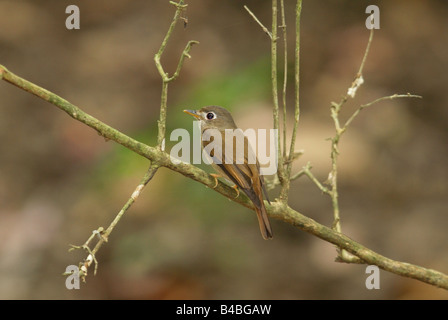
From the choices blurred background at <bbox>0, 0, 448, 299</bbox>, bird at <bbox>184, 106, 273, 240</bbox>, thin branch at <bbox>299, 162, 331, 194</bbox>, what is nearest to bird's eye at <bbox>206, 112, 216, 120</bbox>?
bird at <bbox>184, 106, 273, 240</bbox>

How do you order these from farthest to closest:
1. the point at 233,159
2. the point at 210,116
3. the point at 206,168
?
the point at 206,168
the point at 210,116
the point at 233,159

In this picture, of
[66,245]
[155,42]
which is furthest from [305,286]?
[155,42]

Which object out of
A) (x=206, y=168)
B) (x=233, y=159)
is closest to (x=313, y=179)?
(x=233, y=159)

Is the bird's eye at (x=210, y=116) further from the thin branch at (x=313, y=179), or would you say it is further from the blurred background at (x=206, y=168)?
the blurred background at (x=206, y=168)

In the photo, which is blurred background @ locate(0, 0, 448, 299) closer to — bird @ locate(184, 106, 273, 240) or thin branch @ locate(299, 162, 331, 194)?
bird @ locate(184, 106, 273, 240)

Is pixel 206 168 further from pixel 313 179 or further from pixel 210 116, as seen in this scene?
pixel 313 179

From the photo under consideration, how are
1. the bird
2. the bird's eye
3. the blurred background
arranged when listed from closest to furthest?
the bird → the bird's eye → the blurred background
